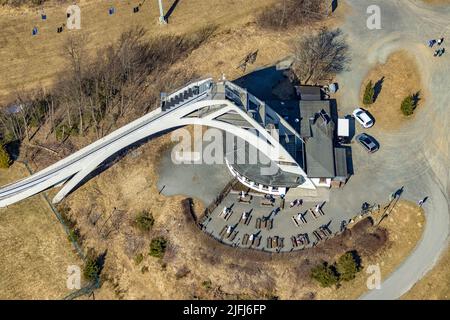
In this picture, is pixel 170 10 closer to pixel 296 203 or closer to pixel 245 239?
pixel 296 203

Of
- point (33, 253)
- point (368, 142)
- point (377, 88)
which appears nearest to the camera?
point (33, 253)

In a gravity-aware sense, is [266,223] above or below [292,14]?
below

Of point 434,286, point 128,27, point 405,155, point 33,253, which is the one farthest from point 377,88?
point 33,253

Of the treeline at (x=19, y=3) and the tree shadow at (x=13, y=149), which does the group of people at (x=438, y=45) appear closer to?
the tree shadow at (x=13, y=149)

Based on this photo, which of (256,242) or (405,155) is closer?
(256,242)

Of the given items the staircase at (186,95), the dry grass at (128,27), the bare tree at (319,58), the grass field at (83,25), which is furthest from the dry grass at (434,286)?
the grass field at (83,25)
